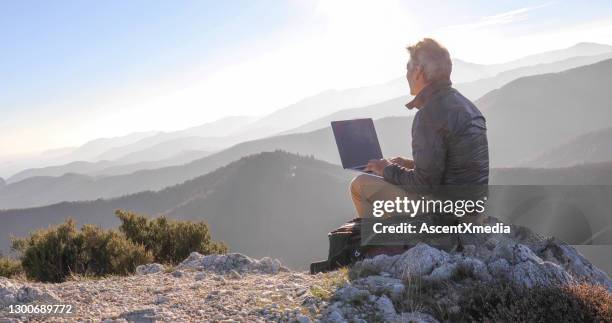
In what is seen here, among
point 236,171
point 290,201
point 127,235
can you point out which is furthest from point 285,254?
point 127,235

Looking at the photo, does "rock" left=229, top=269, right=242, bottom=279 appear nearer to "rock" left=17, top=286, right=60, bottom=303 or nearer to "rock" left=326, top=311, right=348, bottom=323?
"rock" left=17, top=286, right=60, bottom=303

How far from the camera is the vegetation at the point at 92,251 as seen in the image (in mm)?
8062

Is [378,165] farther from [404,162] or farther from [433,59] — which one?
[433,59]

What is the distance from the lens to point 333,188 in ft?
399

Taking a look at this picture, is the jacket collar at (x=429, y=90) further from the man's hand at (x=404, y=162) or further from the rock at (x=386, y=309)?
the rock at (x=386, y=309)

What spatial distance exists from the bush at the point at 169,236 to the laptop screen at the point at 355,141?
526 cm

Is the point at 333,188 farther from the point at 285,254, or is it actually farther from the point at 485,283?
the point at 485,283

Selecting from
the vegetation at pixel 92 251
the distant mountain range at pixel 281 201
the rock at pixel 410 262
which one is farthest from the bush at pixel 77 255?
the distant mountain range at pixel 281 201

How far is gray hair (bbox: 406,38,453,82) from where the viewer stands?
185 inches

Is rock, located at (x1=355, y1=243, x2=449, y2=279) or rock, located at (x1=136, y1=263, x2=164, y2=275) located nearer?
rock, located at (x1=355, y1=243, x2=449, y2=279)

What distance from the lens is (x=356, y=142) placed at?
5.70 meters

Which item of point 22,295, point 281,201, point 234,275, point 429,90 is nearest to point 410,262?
point 429,90

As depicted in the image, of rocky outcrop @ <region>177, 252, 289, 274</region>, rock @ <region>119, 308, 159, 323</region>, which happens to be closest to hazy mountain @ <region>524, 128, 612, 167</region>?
rocky outcrop @ <region>177, 252, 289, 274</region>

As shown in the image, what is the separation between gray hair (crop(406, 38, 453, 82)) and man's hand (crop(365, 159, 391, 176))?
103 cm
